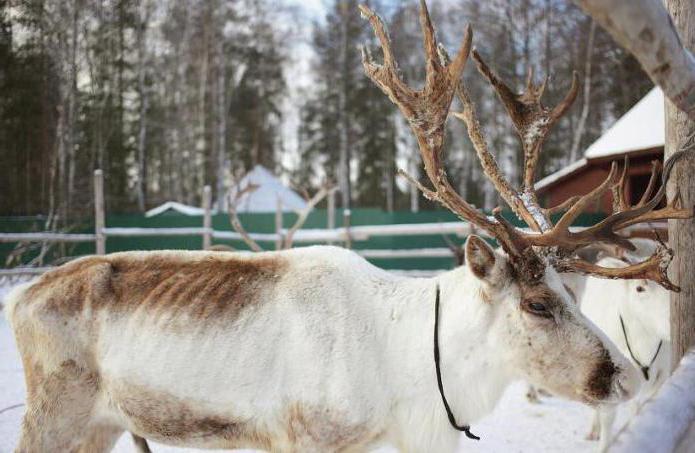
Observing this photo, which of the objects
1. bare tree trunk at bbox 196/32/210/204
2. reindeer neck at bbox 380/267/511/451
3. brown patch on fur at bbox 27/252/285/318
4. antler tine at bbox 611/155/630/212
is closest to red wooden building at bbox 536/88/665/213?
antler tine at bbox 611/155/630/212

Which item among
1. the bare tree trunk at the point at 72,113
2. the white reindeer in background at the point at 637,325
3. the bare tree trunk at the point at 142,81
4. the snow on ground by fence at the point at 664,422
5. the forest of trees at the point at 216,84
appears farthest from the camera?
the bare tree trunk at the point at 142,81

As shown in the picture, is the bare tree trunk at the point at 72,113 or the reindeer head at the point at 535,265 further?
the bare tree trunk at the point at 72,113

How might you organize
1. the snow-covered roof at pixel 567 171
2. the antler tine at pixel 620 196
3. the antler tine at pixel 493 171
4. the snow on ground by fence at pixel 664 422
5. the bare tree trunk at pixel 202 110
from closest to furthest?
the snow on ground by fence at pixel 664 422
the antler tine at pixel 493 171
the antler tine at pixel 620 196
the snow-covered roof at pixel 567 171
the bare tree trunk at pixel 202 110

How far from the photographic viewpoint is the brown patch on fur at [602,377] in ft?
6.27

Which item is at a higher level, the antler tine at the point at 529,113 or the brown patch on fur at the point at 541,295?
the antler tine at the point at 529,113

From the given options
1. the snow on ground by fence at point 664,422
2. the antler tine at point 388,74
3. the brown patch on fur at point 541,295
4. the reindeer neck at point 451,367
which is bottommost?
the reindeer neck at point 451,367

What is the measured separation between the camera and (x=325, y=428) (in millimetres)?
1932

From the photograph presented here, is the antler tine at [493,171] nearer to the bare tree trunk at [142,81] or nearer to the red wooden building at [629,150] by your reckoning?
the red wooden building at [629,150]

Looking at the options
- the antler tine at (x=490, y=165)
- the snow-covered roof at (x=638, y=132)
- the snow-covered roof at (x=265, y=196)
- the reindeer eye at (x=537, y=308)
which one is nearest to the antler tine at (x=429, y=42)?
the antler tine at (x=490, y=165)

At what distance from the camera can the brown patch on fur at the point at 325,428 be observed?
1931 mm

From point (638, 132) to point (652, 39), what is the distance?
33.4 ft

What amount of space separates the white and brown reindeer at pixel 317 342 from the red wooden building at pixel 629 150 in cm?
740

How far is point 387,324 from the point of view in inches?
84.0

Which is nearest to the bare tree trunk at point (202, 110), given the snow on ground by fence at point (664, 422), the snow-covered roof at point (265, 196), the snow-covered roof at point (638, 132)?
the snow-covered roof at point (265, 196)
